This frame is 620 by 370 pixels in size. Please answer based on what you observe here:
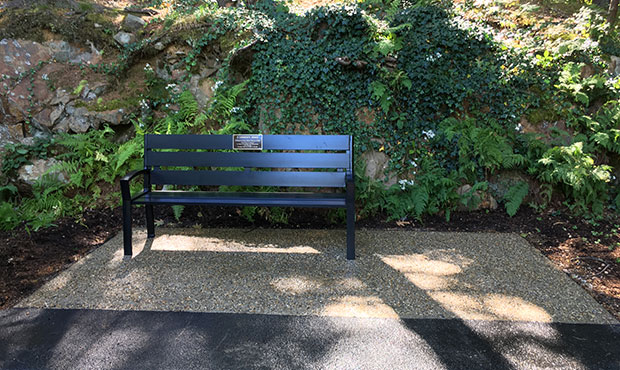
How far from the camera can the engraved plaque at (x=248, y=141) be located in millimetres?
4191

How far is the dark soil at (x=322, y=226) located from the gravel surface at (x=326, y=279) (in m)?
0.19

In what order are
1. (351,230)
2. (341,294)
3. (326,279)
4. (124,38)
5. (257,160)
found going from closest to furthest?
(341,294), (326,279), (351,230), (257,160), (124,38)

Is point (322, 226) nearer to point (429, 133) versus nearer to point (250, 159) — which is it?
point (250, 159)

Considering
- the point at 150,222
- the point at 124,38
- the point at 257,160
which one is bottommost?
the point at 150,222

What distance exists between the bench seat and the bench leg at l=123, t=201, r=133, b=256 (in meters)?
0.09

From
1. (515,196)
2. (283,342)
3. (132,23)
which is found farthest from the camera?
(132,23)

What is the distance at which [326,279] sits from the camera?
10.5 feet

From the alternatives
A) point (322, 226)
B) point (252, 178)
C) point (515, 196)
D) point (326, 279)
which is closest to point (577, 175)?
point (515, 196)

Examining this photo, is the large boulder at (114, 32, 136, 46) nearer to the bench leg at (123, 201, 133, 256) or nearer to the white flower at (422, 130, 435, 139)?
the bench leg at (123, 201, 133, 256)

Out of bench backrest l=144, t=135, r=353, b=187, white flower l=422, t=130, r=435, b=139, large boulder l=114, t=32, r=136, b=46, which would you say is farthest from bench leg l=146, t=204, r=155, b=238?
white flower l=422, t=130, r=435, b=139

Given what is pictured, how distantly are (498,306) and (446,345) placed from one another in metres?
0.74

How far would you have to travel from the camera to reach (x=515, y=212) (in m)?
4.82

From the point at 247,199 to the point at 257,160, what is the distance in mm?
570

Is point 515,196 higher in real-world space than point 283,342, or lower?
higher
